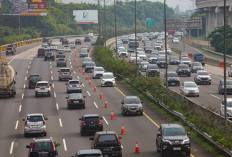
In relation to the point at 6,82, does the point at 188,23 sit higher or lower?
higher

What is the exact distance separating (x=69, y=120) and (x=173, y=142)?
19988mm

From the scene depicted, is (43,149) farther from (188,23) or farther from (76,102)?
(188,23)

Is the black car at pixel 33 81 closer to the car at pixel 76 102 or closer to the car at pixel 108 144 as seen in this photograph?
the car at pixel 76 102

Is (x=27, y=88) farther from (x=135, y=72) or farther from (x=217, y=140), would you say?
(x=217, y=140)

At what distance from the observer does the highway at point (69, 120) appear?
38906mm

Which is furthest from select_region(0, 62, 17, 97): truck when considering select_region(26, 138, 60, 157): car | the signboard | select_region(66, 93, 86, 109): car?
the signboard

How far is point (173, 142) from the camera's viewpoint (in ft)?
109

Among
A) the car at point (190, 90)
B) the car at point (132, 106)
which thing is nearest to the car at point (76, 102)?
the car at point (132, 106)

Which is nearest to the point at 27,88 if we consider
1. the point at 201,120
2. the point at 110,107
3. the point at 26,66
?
the point at 110,107

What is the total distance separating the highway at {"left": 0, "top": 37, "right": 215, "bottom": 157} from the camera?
128 ft

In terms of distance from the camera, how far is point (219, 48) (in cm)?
14788

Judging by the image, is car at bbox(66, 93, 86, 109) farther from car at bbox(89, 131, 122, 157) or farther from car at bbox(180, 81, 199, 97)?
car at bbox(89, 131, 122, 157)

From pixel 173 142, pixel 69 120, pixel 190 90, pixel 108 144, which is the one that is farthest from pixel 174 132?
pixel 190 90

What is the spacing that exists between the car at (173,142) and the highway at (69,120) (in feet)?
5.82
